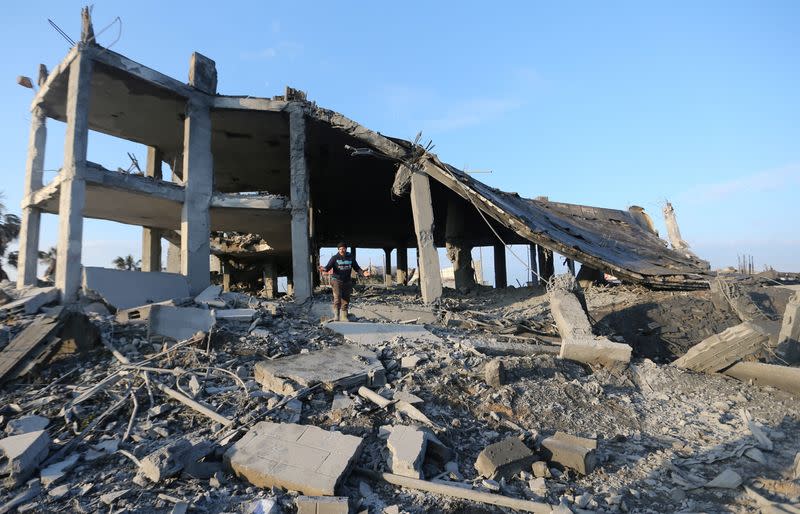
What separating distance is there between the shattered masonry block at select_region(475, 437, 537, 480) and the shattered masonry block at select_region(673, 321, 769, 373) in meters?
4.41

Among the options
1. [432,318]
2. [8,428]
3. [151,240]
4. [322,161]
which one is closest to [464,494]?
[8,428]

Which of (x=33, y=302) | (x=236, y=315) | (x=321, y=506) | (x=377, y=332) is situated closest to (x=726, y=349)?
(x=377, y=332)

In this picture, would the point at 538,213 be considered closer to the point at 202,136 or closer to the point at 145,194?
the point at 202,136

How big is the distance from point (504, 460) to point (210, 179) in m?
9.91

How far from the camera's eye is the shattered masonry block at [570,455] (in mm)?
4301

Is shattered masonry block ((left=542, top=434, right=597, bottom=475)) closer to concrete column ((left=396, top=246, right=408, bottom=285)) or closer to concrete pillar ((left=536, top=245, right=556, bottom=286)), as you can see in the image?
concrete pillar ((left=536, top=245, right=556, bottom=286))

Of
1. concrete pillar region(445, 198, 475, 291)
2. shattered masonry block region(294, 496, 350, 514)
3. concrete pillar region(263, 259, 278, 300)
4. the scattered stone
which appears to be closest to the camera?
shattered masonry block region(294, 496, 350, 514)

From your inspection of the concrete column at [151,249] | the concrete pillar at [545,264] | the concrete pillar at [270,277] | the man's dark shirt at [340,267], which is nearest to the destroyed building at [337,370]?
the man's dark shirt at [340,267]

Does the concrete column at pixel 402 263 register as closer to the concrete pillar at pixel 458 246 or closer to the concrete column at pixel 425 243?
the concrete pillar at pixel 458 246

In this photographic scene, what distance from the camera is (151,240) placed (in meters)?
14.9

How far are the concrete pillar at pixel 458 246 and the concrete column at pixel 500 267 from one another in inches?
197

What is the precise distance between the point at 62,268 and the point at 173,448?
6.89m

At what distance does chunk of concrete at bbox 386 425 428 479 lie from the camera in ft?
13.1

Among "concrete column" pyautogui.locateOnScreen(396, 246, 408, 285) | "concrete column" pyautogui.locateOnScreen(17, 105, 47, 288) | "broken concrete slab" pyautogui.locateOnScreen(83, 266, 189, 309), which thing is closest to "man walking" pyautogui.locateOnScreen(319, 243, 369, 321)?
"broken concrete slab" pyautogui.locateOnScreen(83, 266, 189, 309)
